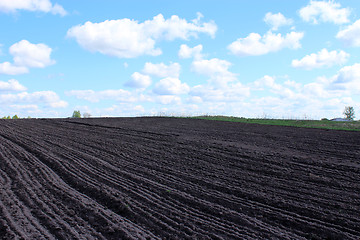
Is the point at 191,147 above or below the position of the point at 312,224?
above

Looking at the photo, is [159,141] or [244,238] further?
[159,141]

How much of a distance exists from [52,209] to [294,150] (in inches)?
361

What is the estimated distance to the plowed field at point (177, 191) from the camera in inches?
188

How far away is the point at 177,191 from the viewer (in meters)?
6.40

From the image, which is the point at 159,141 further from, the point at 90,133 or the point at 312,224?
the point at 312,224

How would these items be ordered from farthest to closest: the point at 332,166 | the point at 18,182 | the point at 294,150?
the point at 294,150 < the point at 332,166 < the point at 18,182

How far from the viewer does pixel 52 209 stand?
17.5ft

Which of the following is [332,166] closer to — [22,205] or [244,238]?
[244,238]

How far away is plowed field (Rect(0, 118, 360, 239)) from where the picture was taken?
477 cm

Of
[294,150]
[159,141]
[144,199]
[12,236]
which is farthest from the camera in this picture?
[159,141]

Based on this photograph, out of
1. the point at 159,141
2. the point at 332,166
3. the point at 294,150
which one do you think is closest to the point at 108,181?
the point at 159,141

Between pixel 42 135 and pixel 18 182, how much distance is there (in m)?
7.62

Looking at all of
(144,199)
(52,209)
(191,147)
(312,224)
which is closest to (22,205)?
(52,209)

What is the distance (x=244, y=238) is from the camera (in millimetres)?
4516
